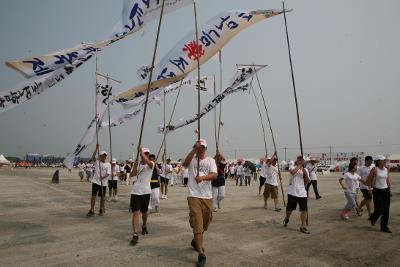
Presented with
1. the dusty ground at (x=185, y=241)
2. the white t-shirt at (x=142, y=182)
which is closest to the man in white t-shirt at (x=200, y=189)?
the dusty ground at (x=185, y=241)

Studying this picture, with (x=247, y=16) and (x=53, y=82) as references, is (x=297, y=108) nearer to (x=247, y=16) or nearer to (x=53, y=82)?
(x=247, y=16)

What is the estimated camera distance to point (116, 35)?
939 centimetres

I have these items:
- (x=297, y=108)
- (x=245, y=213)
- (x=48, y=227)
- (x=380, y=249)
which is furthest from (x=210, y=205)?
(x=245, y=213)

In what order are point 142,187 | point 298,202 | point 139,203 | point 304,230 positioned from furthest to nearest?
1. point 298,202
2. point 304,230
3. point 142,187
4. point 139,203

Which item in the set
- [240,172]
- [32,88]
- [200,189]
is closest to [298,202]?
[200,189]

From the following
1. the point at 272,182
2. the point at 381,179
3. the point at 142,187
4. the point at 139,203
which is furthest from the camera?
the point at 272,182

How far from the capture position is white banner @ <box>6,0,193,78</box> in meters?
8.80

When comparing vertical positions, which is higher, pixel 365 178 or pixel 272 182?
pixel 365 178

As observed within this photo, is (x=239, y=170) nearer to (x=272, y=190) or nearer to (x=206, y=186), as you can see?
(x=272, y=190)

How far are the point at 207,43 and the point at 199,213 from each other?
5958 millimetres

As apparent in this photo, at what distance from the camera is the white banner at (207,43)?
10.5 m

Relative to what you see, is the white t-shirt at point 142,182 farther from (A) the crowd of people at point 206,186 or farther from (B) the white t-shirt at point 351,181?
(B) the white t-shirt at point 351,181

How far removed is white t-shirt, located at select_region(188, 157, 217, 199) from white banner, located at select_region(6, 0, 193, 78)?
4557 millimetres

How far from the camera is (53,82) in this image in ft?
32.5
